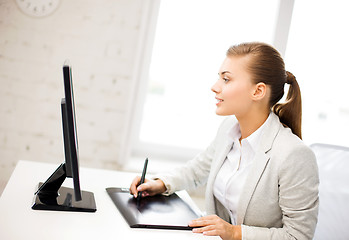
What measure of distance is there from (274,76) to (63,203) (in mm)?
880

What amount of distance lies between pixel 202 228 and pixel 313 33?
213 cm

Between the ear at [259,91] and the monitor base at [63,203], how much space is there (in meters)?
0.71

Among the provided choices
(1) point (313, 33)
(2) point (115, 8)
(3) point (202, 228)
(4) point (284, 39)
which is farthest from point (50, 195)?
(1) point (313, 33)

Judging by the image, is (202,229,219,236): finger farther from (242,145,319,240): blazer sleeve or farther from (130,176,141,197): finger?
(130,176,141,197): finger

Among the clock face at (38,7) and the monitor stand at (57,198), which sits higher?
the clock face at (38,7)

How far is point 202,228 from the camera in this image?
1.08m

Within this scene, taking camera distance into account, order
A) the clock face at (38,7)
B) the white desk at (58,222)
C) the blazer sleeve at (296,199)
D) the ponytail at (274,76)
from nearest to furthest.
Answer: the white desk at (58,222) → the blazer sleeve at (296,199) → the ponytail at (274,76) → the clock face at (38,7)

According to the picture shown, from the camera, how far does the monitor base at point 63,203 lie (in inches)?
40.4

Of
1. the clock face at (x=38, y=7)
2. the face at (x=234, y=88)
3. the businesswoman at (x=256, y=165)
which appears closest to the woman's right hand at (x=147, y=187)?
the businesswoman at (x=256, y=165)

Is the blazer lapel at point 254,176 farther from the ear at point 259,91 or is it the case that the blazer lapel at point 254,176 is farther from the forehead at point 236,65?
the forehead at point 236,65

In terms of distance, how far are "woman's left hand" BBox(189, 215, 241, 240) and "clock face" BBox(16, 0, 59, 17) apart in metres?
1.73

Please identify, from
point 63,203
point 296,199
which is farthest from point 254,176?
point 63,203

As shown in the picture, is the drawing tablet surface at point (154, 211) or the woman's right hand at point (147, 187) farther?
the woman's right hand at point (147, 187)

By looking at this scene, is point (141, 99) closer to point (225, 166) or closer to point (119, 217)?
point (225, 166)
